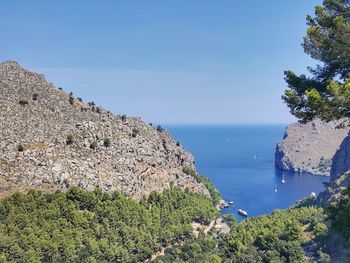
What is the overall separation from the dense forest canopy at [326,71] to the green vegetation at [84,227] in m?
53.5

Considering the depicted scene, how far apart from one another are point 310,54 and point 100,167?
7402 centimetres

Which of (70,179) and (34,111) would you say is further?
(34,111)

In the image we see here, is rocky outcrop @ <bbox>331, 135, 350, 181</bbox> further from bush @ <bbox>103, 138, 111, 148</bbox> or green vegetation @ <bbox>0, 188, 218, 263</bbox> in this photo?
bush @ <bbox>103, 138, 111, 148</bbox>

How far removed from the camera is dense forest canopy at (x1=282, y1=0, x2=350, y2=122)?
Result: 2392cm

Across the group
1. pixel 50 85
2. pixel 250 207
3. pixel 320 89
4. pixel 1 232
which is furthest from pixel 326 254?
pixel 250 207

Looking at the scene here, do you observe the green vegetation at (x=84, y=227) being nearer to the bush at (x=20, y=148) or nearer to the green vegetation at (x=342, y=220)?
the bush at (x=20, y=148)

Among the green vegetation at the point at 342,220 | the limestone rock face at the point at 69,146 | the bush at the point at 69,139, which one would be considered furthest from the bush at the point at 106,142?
the green vegetation at the point at 342,220

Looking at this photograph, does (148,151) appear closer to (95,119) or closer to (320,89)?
(95,119)

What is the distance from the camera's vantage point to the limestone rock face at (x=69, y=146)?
8481 cm

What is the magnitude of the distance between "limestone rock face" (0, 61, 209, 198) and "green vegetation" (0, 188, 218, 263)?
4709 mm

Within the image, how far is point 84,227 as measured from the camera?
254 feet

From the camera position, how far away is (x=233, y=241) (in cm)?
8138

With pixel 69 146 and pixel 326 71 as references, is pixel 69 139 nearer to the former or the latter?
pixel 69 146

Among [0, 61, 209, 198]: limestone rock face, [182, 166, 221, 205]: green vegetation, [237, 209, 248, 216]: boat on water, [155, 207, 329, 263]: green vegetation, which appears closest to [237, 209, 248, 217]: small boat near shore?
[237, 209, 248, 216]: boat on water
